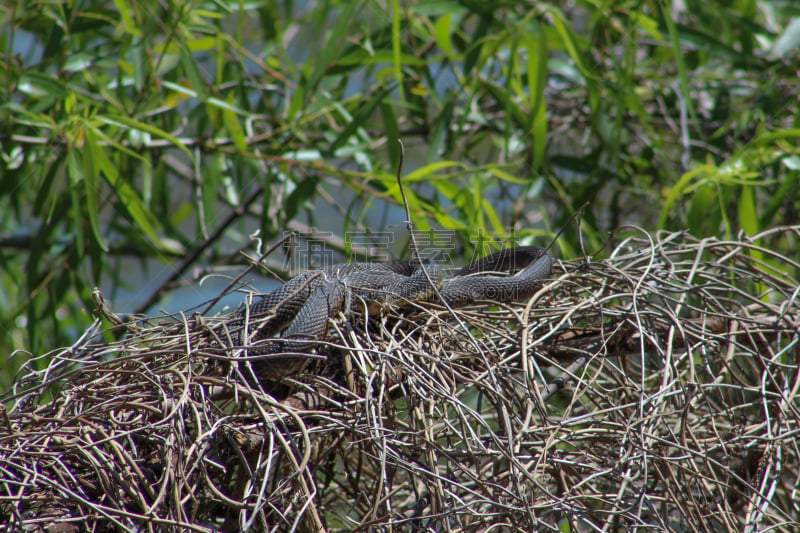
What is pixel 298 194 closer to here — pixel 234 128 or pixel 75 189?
pixel 234 128

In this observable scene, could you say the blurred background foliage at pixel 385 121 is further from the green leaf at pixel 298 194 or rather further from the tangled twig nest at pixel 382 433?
the tangled twig nest at pixel 382 433

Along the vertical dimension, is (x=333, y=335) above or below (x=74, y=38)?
below

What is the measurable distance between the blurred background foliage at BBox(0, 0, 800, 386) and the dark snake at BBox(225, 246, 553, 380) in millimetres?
430

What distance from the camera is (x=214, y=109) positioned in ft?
8.14

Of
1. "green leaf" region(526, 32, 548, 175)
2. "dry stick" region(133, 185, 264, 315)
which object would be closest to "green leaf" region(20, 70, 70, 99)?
"dry stick" region(133, 185, 264, 315)

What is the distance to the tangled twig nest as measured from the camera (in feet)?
3.19

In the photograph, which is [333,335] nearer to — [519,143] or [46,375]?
[46,375]

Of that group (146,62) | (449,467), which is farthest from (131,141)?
(449,467)

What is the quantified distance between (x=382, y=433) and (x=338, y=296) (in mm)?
358

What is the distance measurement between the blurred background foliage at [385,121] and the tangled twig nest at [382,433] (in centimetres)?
75

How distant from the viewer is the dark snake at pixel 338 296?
1.18 meters

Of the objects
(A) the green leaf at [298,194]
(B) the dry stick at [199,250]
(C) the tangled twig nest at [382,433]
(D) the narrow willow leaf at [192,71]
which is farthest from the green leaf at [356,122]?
(C) the tangled twig nest at [382,433]

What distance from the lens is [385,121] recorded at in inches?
91.9

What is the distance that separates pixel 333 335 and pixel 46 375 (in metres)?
0.46
